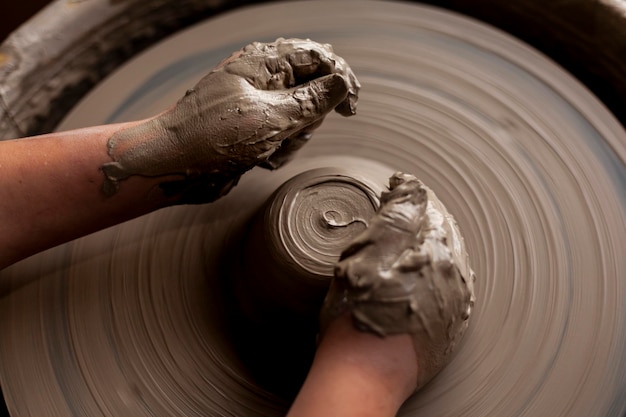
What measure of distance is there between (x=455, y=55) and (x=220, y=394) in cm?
110

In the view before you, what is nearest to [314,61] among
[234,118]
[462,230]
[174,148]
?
[234,118]

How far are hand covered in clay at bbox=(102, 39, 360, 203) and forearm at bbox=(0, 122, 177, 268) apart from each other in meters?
0.03

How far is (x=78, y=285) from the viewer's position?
1.43 metres

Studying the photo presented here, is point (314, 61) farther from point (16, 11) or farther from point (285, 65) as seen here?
point (16, 11)

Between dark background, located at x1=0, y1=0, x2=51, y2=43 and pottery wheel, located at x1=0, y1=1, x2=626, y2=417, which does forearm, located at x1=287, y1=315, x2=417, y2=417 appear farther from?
dark background, located at x1=0, y1=0, x2=51, y2=43

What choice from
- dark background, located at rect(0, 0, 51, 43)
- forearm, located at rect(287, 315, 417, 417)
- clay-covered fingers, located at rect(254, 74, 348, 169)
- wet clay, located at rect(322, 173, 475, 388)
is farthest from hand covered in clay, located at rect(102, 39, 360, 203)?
dark background, located at rect(0, 0, 51, 43)

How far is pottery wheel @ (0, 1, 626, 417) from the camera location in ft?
4.31

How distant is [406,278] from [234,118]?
18.8 inches

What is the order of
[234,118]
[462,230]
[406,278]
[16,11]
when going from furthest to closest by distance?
[16,11] → [462,230] → [234,118] → [406,278]

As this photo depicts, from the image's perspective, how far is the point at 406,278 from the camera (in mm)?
1088

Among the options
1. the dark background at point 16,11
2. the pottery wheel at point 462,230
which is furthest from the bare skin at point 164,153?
the dark background at point 16,11

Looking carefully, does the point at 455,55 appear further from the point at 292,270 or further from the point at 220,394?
the point at 220,394

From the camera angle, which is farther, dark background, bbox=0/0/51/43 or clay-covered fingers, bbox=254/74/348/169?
dark background, bbox=0/0/51/43

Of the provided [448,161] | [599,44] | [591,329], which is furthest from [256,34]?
[591,329]
